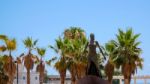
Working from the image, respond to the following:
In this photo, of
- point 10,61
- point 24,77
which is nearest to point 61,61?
point 10,61

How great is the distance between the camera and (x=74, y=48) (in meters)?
51.7

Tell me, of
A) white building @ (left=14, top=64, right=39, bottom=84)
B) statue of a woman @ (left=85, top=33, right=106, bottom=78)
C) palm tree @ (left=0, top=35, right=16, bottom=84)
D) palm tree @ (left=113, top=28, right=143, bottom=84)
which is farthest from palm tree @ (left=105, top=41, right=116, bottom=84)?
white building @ (left=14, top=64, right=39, bottom=84)

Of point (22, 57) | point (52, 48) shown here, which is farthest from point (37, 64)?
point (52, 48)

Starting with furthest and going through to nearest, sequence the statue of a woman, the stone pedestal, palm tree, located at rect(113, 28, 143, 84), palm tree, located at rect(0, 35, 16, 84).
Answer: palm tree, located at rect(0, 35, 16, 84)
palm tree, located at rect(113, 28, 143, 84)
the statue of a woman
the stone pedestal

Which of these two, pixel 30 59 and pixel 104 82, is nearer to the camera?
pixel 104 82

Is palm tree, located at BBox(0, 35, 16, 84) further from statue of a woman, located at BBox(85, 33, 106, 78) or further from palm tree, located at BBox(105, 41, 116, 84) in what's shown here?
statue of a woman, located at BBox(85, 33, 106, 78)

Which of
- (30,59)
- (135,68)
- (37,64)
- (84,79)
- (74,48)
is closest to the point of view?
(84,79)

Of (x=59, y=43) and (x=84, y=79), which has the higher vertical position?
(x=59, y=43)

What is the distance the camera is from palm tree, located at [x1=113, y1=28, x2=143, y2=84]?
4628 cm

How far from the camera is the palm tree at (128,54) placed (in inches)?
1822

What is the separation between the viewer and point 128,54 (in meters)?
46.4

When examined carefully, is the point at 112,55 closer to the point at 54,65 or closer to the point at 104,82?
the point at 54,65

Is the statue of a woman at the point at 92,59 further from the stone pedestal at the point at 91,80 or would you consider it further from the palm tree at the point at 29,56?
the palm tree at the point at 29,56

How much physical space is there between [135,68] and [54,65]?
1161cm
